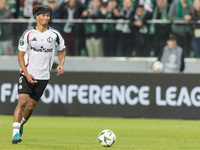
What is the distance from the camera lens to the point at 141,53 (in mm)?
18484

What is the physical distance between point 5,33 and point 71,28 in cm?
233

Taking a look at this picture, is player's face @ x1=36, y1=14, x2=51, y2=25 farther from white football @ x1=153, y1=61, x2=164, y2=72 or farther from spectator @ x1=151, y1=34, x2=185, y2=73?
spectator @ x1=151, y1=34, x2=185, y2=73

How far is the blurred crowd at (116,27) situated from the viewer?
18.1m

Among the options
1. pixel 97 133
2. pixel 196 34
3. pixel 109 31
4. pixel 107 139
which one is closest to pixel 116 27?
pixel 109 31

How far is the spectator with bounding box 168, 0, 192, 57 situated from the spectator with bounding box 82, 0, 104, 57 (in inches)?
93.6

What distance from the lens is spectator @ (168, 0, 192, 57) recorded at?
18.0 metres

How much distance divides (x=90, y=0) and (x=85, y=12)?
47cm

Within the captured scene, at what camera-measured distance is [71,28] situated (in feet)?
62.1

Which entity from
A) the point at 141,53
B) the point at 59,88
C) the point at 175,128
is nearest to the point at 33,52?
the point at 175,128

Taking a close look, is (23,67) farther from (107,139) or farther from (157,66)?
(157,66)

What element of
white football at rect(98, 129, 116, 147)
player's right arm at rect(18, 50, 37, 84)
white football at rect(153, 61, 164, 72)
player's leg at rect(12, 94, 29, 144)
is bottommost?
white football at rect(153, 61, 164, 72)

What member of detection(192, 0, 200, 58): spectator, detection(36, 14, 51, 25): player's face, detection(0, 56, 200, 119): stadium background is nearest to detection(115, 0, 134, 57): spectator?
detection(192, 0, 200, 58): spectator

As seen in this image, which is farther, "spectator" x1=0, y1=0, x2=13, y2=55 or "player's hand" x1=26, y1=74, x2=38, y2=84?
"spectator" x1=0, y1=0, x2=13, y2=55

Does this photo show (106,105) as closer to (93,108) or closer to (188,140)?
(93,108)
